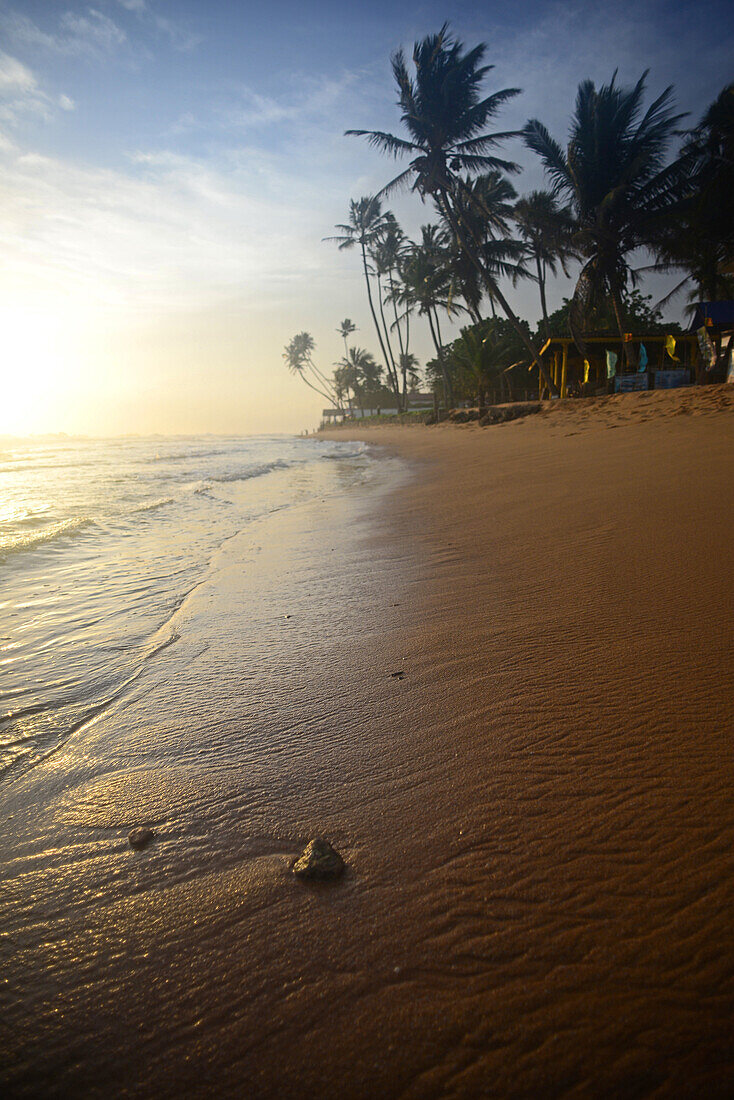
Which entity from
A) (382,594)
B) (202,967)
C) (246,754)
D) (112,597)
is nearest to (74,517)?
(112,597)

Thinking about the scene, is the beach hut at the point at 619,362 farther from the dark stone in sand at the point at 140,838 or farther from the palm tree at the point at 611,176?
the dark stone in sand at the point at 140,838

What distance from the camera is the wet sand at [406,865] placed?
1.00 metres

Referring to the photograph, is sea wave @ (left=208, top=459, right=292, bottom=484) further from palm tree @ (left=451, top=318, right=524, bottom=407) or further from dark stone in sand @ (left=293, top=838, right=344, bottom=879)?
palm tree @ (left=451, top=318, right=524, bottom=407)

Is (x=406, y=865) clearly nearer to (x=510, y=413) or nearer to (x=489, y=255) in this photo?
(x=510, y=413)

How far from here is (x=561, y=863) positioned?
4.37ft

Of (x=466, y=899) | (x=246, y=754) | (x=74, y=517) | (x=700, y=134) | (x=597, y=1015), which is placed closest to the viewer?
(x=597, y=1015)

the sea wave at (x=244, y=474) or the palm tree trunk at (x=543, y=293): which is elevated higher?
the palm tree trunk at (x=543, y=293)

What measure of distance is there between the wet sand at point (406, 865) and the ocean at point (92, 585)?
30 centimetres

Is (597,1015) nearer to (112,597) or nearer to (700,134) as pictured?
(112,597)

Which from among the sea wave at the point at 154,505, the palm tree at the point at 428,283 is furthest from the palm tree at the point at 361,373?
the sea wave at the point at 154,505

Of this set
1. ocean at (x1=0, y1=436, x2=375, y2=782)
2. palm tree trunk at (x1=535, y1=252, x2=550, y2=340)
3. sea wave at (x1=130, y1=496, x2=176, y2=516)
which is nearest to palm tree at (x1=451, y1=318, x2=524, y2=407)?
palm tree trunk at (x1=535, y1=252, x2=550, y2=340)

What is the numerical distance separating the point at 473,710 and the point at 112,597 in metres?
3.44

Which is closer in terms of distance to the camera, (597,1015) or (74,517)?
(597,1015)

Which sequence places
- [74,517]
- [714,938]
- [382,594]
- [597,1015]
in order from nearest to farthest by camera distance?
[597,1015] → [714,938] → [382,594] → [74,517]
